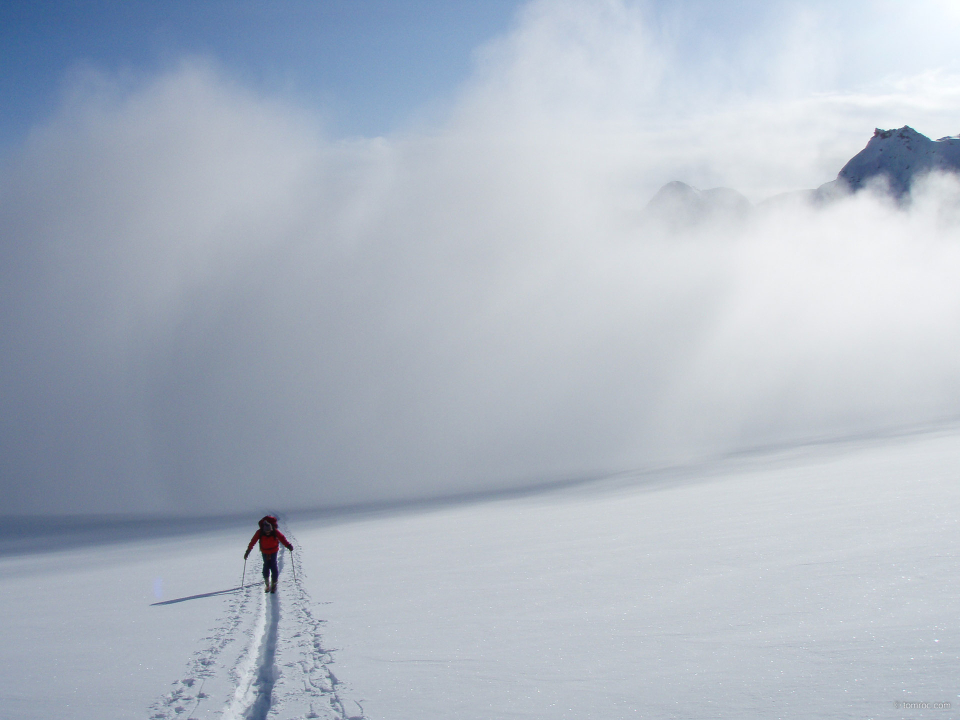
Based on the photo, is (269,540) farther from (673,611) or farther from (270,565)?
(673,611)

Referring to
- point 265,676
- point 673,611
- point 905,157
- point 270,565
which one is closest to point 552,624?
point 673,611

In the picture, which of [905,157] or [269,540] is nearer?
[269,540]

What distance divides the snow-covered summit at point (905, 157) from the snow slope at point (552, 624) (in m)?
223

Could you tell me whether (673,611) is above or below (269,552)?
below

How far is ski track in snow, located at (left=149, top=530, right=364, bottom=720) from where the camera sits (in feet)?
17.8

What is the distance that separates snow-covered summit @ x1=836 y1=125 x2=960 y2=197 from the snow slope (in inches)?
8764

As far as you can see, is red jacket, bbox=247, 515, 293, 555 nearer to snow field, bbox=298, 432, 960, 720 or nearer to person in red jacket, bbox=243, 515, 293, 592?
person in red jacket, bbox=243, 515, 293, 592

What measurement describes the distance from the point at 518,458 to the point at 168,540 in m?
33.5

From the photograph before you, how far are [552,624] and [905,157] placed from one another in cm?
23946

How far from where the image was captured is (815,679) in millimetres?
5109

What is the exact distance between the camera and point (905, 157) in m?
193

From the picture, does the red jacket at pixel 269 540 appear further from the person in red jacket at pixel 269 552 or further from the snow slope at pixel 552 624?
the snow slope at pixel 552 624

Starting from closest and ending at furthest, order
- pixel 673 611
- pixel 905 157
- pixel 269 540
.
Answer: pixel 673 611 < pixel 269 540 < pixel 905 157

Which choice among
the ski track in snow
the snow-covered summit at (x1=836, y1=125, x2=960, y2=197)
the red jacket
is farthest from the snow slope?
the snow-covered summit at (x1=836, y1=125, x2=960, y2=197)
